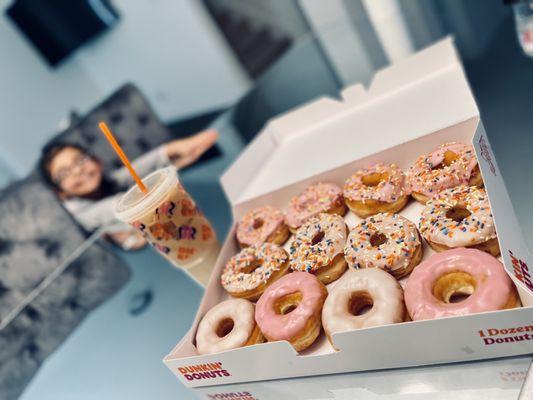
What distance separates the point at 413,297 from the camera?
0.86 m

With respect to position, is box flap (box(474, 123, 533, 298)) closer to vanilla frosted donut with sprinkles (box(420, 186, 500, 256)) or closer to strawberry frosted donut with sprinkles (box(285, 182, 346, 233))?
vanilla frosted donut with sprinkles (box(420, 186, 500, 256))

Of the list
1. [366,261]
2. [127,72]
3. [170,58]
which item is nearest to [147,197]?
[366,261]

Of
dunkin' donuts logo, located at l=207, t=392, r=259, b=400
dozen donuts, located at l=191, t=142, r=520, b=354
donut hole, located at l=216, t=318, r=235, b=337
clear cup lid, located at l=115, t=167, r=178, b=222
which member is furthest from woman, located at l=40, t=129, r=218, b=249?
dunkin' donuts logo, located at l=207, t=392, r=259, b=400

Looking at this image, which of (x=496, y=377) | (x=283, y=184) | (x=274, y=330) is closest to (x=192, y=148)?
(x=283, y=184)

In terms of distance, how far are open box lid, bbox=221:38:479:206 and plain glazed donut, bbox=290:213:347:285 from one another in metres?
0.22

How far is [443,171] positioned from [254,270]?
57cm

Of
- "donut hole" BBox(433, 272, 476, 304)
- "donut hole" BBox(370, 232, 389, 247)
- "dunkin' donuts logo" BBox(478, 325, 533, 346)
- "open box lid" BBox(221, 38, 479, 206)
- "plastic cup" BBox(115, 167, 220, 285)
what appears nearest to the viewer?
"dunkin' donuts logo" BBox(478, 325, 533, 346)

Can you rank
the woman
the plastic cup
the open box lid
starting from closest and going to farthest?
the plastic cup → the open box lid → the woman

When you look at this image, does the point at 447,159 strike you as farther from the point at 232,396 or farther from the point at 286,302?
the point at 232,396

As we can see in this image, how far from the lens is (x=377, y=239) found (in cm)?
111

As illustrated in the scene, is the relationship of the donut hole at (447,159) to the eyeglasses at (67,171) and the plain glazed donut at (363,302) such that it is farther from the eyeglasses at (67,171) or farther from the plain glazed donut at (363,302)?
the eyeglasses at (67,171)

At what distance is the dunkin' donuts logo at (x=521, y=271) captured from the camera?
73 centimetres

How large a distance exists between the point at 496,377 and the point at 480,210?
38 cm

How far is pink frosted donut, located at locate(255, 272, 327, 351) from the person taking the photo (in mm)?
947
